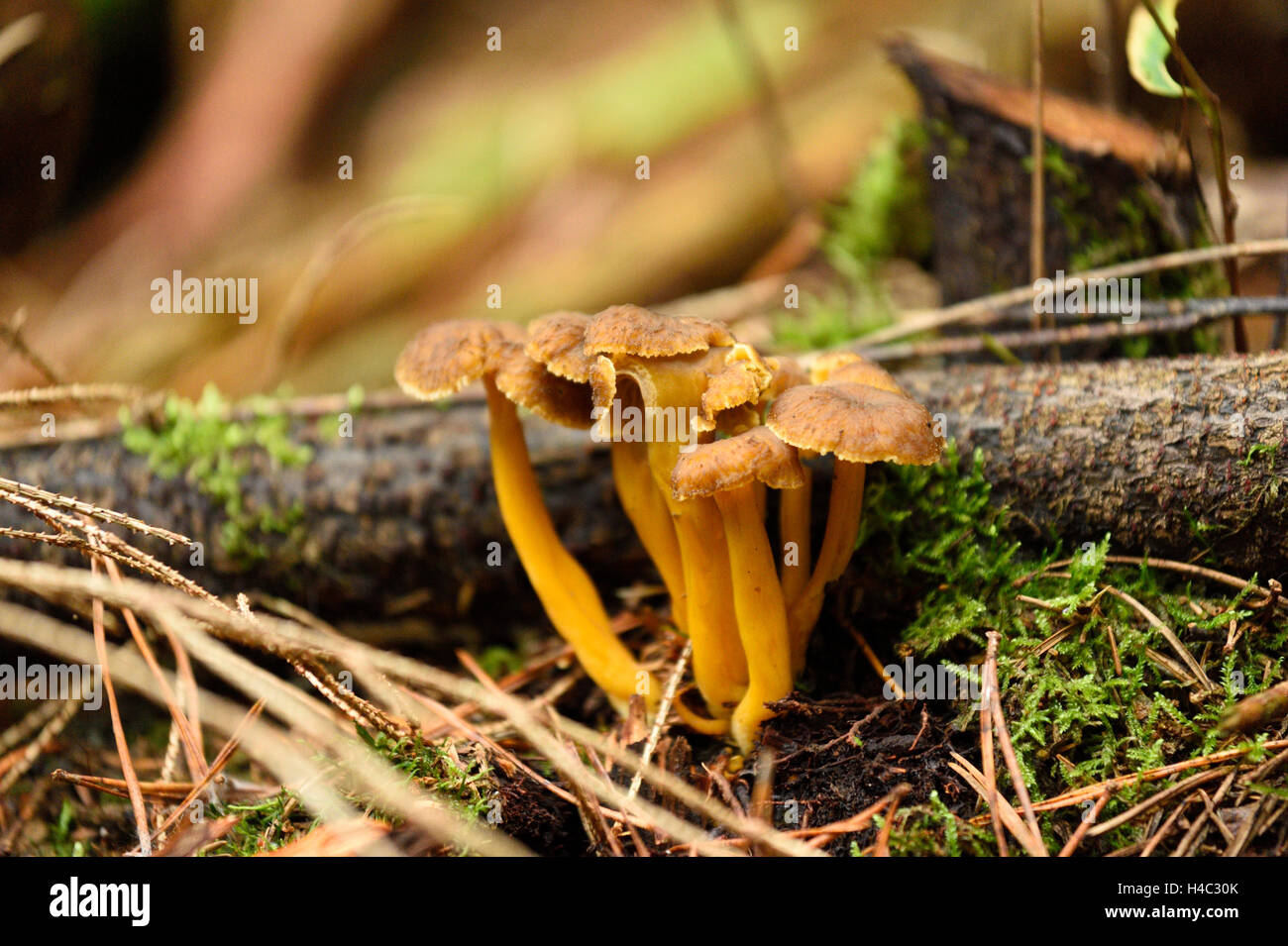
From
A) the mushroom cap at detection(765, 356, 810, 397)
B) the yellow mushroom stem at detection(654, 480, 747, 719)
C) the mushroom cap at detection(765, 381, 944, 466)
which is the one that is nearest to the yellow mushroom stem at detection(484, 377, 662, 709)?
the yellow mushroom stem at detection(654, 480, 747, 719)

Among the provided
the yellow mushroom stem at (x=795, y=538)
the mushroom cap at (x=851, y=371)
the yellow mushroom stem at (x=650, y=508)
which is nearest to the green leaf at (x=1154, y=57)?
the mushroom cap at (x=851, y=371)

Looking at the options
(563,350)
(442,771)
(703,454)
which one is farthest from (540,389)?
(442,771)

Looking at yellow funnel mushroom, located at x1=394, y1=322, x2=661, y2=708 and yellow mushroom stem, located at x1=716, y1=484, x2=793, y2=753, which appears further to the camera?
yellow funnel mushroom, located at x1=394, y1=322, x2=661, y2=708

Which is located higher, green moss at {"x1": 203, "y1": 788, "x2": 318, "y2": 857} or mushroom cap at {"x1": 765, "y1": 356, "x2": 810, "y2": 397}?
mushroom cap at {"x1": 765, "y1": 356, "x2": 810, "y2": 397}

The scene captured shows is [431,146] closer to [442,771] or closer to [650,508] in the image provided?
[650,508]

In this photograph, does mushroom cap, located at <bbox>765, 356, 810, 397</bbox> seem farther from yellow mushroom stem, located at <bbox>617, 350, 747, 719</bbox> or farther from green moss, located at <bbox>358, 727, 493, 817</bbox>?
green moss, located at <bbox>358, 727, 493, 817</bbox>

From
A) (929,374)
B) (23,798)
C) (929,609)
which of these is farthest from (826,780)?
(23,798)
